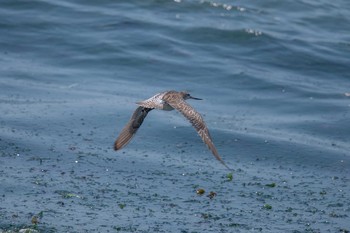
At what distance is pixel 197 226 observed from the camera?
8.76 meters

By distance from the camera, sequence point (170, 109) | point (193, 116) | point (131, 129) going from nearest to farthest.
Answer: point (193, 116) → point (170, 109) → point (131, 129)

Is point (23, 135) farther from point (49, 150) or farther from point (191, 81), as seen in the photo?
point (191, 81)

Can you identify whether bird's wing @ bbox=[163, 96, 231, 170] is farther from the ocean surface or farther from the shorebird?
the ocean surface

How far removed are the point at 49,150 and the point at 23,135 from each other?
0.67 metres

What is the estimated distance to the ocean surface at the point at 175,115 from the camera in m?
9.26

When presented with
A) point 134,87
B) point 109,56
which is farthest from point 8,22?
point 134,87

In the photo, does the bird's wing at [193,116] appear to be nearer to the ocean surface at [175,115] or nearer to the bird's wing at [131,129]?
the bird's wing at [131,129]

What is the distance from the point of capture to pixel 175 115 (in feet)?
44.2

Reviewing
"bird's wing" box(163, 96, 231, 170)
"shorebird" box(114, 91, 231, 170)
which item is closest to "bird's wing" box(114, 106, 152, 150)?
"shorebird" box(114, 91, 231, 170)

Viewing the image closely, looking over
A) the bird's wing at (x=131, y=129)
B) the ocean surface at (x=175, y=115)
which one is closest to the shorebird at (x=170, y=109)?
the bird's wing at (x=131, y=129)

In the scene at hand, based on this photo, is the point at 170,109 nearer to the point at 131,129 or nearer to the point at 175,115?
the point at 131,129

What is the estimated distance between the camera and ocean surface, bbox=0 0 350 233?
9258mm

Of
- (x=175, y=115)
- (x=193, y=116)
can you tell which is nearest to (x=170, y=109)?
(x=193, y=116)

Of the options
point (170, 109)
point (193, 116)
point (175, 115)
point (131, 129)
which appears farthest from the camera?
point (175, 115)
